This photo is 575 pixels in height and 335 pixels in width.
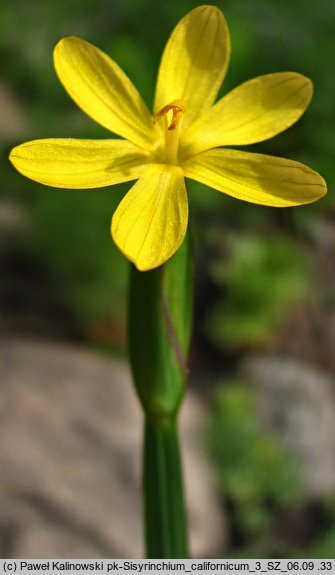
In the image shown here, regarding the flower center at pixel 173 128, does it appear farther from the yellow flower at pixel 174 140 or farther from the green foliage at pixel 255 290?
the green foliage at pixel 255 290

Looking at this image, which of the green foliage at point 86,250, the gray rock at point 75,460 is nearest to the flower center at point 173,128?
the gray rock at point 75,460

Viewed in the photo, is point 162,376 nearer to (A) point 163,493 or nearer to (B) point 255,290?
(A) point 163,493

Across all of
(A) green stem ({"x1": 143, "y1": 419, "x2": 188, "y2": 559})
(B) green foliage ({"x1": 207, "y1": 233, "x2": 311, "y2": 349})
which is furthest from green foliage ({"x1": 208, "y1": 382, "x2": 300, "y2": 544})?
(A) green stem ({"x1": 143, "y1": 419, "x2": 188, "y2": 559})

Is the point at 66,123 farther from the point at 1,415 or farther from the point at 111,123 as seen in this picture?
the point at 111,123

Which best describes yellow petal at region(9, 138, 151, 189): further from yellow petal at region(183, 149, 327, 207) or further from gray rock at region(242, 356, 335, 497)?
gray rock at region(242, 356, 335, 497)

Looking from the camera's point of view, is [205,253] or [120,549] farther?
[205,253]

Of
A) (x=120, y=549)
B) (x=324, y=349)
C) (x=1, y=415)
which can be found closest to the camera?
(x=120, y=549)

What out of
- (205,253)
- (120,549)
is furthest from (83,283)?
(120,549)

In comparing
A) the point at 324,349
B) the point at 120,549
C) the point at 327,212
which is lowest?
the point at 120,549
